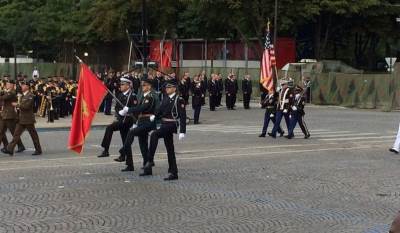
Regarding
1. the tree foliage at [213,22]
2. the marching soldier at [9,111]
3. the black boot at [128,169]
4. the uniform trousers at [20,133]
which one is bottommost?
the black boot at [128,169]

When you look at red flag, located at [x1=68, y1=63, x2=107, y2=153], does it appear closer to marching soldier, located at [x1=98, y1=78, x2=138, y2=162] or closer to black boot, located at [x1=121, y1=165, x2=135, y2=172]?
marching soldier, located at [x1=98, y1=78, x2=138, y2=162]

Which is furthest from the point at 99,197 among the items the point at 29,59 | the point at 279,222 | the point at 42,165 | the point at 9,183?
the point at 29,59

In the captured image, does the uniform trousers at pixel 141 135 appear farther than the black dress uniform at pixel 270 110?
No

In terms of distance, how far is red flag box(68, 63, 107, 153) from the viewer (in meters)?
13.8

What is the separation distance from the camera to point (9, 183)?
1191cm

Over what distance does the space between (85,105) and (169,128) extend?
2344 mm

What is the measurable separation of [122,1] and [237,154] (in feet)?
144

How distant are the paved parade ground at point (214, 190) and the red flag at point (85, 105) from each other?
2.21ft

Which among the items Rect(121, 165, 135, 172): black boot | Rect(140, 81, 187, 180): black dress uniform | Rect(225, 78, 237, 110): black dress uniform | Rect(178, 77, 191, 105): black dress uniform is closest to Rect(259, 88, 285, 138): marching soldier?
Rect(121, 165, 135, 172): black boot

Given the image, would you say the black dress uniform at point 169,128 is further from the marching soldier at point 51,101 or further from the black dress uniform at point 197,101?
the marching soldier at point 51,101

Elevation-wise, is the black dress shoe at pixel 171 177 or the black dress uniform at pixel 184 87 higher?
the black dress uniform at pixel 184 87

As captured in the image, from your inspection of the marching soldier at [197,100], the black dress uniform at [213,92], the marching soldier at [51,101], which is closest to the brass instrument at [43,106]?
the marching soldier at [51,101]

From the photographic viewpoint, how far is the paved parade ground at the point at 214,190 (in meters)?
8.84

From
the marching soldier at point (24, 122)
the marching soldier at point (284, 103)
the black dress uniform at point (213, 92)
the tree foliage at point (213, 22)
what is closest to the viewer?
the marching soldier at point (24, 122)
